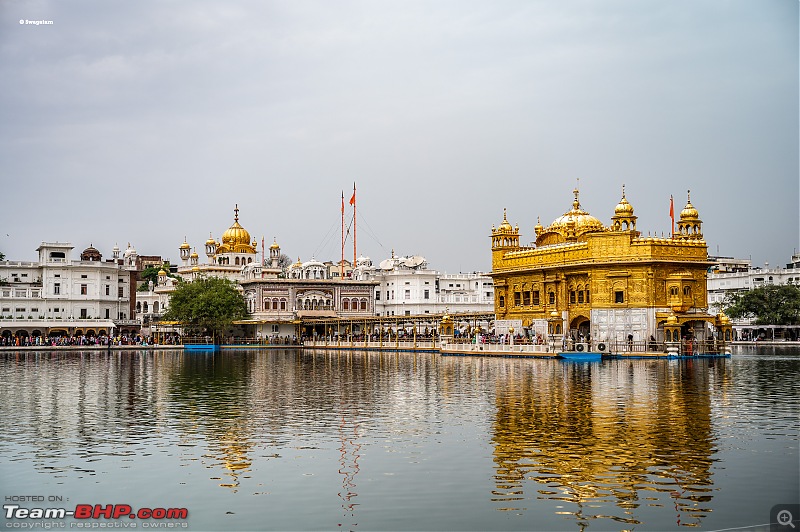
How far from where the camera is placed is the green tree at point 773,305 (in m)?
86.8

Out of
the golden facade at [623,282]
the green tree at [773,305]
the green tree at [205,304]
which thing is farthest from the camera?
the green tree at [773,305]

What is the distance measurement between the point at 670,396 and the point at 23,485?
18.4m

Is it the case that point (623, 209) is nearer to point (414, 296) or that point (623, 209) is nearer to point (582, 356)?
point (582, 356)

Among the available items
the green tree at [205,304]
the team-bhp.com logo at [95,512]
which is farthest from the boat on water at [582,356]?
the green tree at [205,304]

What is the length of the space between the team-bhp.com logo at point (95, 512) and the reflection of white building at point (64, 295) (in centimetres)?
7354

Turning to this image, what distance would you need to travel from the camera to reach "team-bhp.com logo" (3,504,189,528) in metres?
12.8

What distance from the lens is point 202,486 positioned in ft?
47.9

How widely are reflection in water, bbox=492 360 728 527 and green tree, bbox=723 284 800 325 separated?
6080 cm

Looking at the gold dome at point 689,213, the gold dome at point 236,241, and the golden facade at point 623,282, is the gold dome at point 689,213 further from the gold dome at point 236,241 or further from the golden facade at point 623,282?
the gold dome at point 236,241

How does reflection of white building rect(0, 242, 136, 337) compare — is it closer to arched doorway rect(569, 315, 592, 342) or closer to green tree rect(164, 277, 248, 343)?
green tree rect(164, 277, 248, 343)

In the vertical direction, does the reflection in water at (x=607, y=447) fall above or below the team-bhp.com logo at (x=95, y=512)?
above

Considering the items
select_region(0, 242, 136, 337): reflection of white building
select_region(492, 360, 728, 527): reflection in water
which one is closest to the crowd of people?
select_region(0, 242, 136, 337): reflection of white building

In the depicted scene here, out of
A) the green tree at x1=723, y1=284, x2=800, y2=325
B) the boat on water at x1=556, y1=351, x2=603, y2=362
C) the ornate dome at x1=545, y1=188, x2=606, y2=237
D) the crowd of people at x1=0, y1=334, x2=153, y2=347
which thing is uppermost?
the ornate dome at x1=545, y1=188, x2=606, y2=237

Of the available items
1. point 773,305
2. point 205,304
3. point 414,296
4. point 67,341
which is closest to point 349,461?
point 205,304
